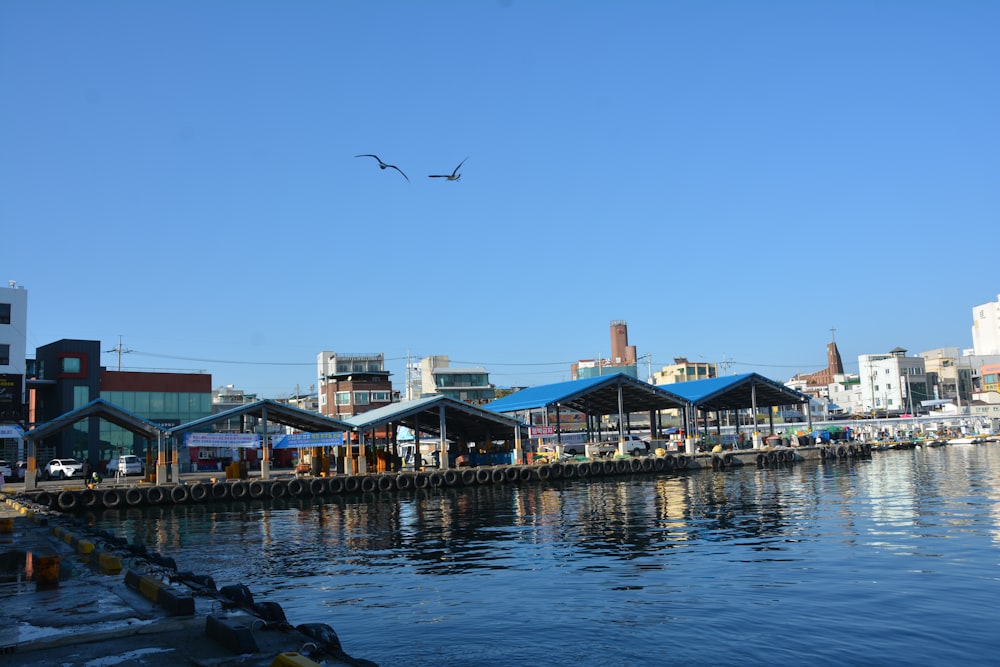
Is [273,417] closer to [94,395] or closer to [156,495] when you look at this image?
[156,495]

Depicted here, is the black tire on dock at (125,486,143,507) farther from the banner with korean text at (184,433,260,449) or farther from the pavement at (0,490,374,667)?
the pavement at (0,490,374,667)

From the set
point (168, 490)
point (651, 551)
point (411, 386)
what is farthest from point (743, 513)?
point (411, 386)

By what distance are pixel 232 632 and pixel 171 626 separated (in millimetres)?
1756

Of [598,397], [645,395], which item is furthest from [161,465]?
[645,395]

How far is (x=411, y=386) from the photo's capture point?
435 ft

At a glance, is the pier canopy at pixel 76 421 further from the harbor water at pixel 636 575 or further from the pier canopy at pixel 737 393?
the pier canopy at pixel 737 393

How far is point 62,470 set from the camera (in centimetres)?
5947

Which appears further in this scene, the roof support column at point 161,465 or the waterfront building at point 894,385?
the waterfront building at point 894,385

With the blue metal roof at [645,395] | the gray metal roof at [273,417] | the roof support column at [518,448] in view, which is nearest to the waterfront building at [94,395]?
the gray metal roof at [273,417]

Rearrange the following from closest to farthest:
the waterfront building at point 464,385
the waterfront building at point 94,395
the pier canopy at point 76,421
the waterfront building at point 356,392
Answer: the pier canopy at point 76,421, the waterfront building at point 94,395, the waterfront building at point 356,392, the waterfront building at point 464,385

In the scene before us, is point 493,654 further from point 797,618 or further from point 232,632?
point 797,618

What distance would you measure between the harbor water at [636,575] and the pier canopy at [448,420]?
15.3 meters

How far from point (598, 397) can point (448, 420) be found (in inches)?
475

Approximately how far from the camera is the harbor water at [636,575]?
12.0 m
